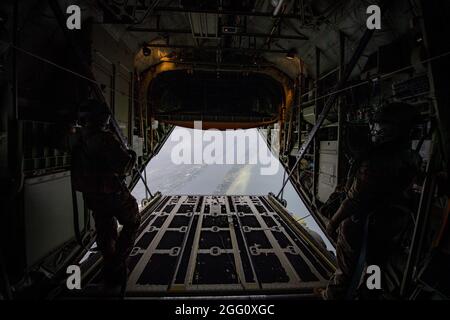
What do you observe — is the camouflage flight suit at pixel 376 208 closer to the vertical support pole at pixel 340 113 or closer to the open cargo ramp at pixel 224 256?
the open cargo ramp at pixel 224 256

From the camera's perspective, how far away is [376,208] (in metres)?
2.26

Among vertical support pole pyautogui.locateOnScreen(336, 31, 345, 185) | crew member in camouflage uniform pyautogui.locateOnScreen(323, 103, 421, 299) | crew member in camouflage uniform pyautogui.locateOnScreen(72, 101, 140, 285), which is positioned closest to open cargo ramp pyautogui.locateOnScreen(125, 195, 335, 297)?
crew member in camouflage uniform pyautogui.locateOnScreen(72, 101, 140, 285)

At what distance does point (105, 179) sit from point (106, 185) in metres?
0.07

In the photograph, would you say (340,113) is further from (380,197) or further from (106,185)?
(106,185)

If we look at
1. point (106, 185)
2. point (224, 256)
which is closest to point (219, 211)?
point (224, 256)

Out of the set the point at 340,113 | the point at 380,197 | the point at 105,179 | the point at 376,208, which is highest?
the point at 340,113

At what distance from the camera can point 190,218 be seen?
16.7ft

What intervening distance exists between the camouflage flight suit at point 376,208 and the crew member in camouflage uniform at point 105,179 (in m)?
2.67

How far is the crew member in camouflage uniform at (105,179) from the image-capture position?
2.47m

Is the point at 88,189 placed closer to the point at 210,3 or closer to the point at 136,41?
the point at 210,3

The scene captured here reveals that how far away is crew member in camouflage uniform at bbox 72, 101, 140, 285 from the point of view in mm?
2467

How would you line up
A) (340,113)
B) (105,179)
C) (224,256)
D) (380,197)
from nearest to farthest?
(380,197), (105,179), (224,256), (340,113)

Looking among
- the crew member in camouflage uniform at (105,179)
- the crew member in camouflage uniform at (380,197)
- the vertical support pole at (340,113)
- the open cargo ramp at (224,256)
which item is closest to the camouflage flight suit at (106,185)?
the crew member in camouflage uniform at (105,179)

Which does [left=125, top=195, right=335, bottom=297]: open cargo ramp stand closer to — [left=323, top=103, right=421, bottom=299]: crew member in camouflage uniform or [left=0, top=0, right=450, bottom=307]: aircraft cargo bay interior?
[left=0, top=0, right=450, bottom=307]: aircraft cargo bay interior
